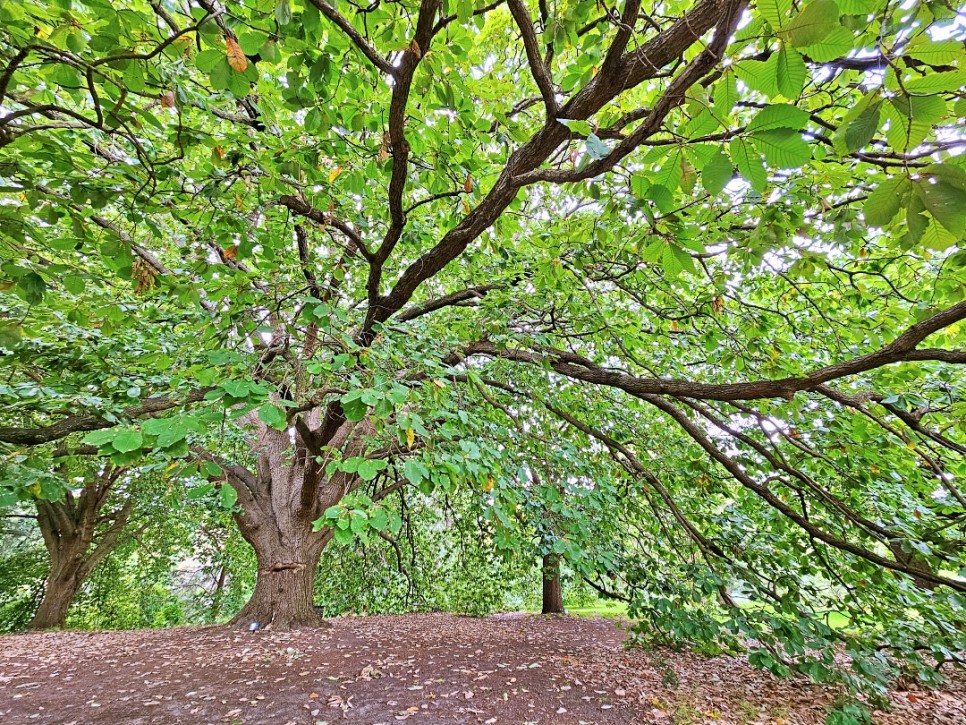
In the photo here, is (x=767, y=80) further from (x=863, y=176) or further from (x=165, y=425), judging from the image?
(x=863, y=176)

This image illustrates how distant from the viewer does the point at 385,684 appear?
4309 millimetres

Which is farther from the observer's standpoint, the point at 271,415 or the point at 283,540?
the point at 283,540

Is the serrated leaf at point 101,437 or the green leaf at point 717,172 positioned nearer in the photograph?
the green leaf at point 717,172

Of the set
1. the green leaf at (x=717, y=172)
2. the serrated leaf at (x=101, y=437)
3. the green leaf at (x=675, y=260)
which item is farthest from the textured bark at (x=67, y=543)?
the green leaf at (x=717, y=172)

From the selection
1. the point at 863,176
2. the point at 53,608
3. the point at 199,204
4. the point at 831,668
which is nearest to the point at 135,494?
the point at 53,608

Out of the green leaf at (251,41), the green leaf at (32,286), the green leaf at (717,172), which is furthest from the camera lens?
the green leaf at (32,286)

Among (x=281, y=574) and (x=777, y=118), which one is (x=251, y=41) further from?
(x=281, y=574)

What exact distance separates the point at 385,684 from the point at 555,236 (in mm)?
4667

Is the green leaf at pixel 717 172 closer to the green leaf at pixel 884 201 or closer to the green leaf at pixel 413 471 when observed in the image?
the green leaf at pixel 884 201

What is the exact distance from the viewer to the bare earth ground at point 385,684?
12.0ft

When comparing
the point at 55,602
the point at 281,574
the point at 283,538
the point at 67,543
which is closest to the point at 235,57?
the point at 283,538

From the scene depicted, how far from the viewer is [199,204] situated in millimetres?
2869

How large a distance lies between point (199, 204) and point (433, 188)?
158 centimetres

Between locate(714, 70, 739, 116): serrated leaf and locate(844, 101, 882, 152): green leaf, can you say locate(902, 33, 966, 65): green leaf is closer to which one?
locate(844, 101, 882, 152): green leaf
